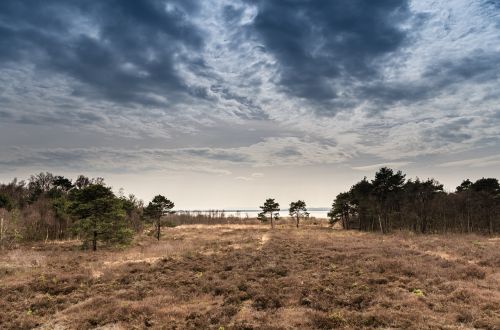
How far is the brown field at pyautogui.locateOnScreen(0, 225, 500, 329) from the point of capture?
11.5 m

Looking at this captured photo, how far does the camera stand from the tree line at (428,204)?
2248 inches

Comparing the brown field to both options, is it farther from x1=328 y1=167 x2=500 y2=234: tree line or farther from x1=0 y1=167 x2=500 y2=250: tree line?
x1=328 y1=167 x2=500 y2=234: tree line

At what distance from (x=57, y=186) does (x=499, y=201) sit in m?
101

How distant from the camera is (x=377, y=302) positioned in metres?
13.2

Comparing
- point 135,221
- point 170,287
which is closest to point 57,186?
point 135,221

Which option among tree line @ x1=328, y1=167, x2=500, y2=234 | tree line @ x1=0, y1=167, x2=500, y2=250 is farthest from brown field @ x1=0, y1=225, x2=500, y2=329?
tree line @ x1=328, y1=167, x2=500, y2=234

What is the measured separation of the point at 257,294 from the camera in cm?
1518

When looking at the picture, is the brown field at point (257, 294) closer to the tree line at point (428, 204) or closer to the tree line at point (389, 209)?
the tree line at point (389, 209)

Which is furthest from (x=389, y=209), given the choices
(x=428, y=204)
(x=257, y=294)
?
(x=257, y=294)

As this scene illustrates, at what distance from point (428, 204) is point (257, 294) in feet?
193

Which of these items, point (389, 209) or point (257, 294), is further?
point (389, 209)

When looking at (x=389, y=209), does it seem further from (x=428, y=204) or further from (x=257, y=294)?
(x=257, y=294)

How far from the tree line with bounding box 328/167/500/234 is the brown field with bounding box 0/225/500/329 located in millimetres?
38732

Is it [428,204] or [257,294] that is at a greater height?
[428,204]
